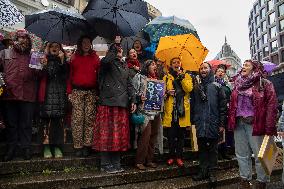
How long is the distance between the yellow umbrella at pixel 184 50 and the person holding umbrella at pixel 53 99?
2003 millimetres

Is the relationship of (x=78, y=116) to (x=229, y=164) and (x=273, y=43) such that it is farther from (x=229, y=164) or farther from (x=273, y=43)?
(x=273, y=43)

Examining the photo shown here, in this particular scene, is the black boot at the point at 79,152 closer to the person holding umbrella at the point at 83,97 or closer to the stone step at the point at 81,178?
the person holding umbrella at the point at 83,97

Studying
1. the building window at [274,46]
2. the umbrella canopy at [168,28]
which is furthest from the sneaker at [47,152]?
the building window at [274,46]

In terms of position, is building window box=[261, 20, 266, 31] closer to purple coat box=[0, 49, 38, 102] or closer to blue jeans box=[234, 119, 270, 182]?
blue jeans box=[234, 119, 270, 182]

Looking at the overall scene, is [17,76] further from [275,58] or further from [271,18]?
[271,18]

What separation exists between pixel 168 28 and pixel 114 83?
2202 mm

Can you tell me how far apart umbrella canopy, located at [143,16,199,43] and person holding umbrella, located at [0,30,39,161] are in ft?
8.81

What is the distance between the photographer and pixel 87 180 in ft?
15.0

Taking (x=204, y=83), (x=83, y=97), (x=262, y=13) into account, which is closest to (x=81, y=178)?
(x=83, y=97)

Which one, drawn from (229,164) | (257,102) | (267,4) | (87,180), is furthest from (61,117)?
(267,4)

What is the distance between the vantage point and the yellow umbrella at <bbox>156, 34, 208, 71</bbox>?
6.05 m

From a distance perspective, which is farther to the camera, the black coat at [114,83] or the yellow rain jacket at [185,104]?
the yellow rain jacket at [185,104]

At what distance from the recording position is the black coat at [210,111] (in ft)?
17.5

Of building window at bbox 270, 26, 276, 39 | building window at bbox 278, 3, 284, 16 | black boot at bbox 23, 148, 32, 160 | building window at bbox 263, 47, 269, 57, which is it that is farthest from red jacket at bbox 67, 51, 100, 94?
building window at bbox 263, 47, 269, 57
